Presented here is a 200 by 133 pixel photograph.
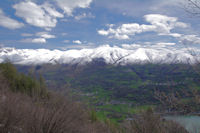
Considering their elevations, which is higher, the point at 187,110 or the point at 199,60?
the point at 199,60

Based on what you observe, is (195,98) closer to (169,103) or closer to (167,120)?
(169,103)

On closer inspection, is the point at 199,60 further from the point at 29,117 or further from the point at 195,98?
the point at 29,117

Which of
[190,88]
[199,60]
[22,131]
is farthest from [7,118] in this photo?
[199,60]

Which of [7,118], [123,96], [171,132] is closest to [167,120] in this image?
[171,132]

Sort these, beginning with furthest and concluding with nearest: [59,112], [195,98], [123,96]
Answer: [123,96]
[59,112]
[195,98]

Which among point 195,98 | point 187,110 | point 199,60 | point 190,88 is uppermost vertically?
point 199,60

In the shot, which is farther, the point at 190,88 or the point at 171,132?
the point at 171,132

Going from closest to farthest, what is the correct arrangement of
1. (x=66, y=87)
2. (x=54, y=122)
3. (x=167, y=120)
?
(x=54, y=122), (x=167, y=120), (x=66, y=87)

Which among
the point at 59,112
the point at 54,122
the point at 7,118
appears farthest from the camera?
the point at 59,112

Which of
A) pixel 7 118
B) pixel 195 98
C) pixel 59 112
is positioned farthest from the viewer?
pixel 59 112
